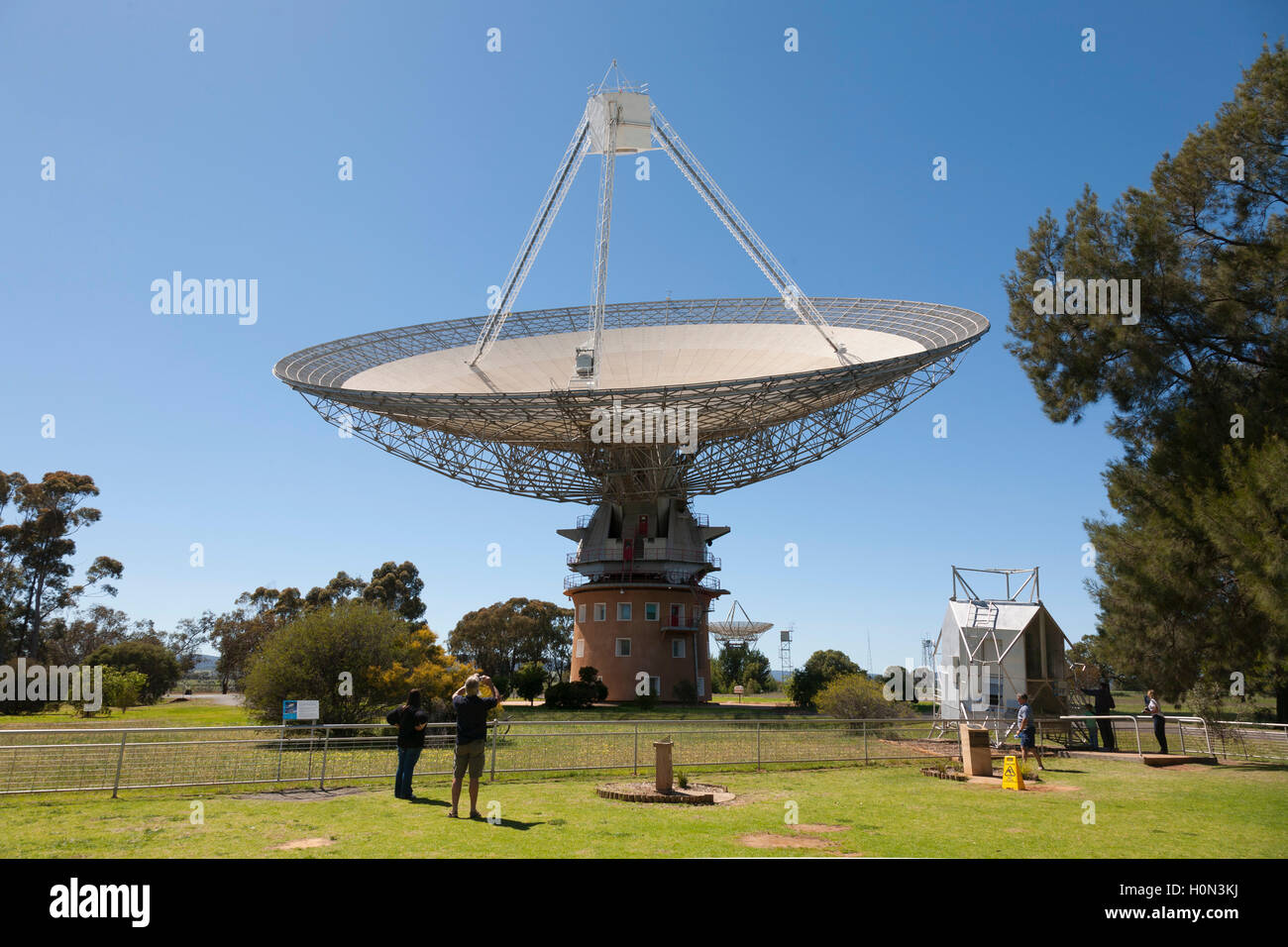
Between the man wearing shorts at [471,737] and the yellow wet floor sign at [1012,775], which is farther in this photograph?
the yellow wet floor sign at [1012,775]

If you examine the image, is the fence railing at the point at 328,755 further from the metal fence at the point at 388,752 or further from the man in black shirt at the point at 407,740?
Result: the man in black shirt at the point at 407,740

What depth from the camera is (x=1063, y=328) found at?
21422mm

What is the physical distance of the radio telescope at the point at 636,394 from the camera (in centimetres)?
3375

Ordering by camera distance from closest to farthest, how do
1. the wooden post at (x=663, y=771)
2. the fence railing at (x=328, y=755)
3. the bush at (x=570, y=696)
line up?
the wooden post at (x=663, y=771) < the fence railing at (x=328, y=755) < the bush at (x=570, y=696)

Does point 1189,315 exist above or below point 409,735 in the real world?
above

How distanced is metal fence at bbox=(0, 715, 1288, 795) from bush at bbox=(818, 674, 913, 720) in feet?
17.0

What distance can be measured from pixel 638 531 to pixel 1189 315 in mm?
35314

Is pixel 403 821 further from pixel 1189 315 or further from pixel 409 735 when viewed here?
pixel 1189 315

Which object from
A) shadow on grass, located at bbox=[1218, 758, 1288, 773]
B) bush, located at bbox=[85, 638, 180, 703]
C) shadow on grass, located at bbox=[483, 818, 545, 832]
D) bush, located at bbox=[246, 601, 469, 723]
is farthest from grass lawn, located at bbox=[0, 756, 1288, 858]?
bush, located at bbox=[85, 638, 180, 703]

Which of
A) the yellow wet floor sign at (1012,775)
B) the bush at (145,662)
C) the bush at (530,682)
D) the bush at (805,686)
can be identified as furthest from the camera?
the bush at (530,682)

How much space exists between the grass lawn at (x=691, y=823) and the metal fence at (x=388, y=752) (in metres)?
0.79

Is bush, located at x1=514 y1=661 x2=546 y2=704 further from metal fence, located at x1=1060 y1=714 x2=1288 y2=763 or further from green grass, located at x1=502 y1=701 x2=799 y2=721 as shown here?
metal fence, located at x1=1060 y1=714 x2=1288 y2=763

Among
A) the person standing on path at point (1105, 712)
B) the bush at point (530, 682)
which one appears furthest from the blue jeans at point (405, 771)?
the bush at point (530, 682)
